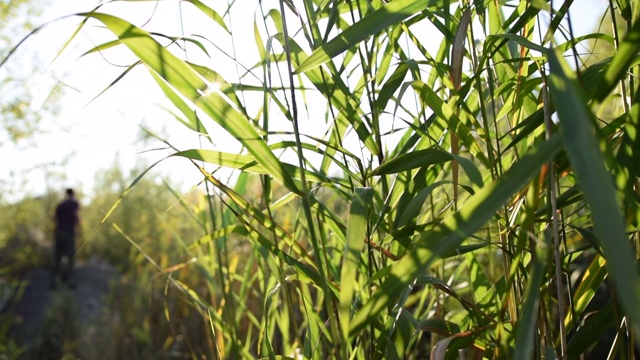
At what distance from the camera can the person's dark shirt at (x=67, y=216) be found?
26.6 ft

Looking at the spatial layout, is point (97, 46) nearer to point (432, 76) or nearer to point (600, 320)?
point (432, 76)

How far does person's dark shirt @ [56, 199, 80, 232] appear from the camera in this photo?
8.11m

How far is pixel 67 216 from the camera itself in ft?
26.8

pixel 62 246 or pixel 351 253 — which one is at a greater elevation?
pixel 62 246

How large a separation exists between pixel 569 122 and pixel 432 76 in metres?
0.55

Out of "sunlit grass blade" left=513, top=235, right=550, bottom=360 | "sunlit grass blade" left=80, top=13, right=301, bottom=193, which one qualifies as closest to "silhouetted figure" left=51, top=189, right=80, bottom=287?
"sunlit grass blade" left=80, top=13, right=301, bottom=193

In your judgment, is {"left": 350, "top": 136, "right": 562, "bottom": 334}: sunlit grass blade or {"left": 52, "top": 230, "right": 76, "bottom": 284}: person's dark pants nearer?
{"left": 350, "top": 136, "right": 562, "bottom": 334}: sunlit grass blade

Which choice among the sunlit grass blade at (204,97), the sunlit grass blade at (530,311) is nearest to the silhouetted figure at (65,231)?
the sunlit grass blade at (204,97)

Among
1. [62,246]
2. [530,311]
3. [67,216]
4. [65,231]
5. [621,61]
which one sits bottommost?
[530,311]

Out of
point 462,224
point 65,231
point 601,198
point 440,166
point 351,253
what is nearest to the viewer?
point 601,198

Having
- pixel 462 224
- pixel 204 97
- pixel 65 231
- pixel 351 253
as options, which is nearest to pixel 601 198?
pixel 462 224

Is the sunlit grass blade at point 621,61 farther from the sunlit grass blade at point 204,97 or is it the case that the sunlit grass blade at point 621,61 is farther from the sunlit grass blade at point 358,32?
the sunlit grass blade at point 204,97

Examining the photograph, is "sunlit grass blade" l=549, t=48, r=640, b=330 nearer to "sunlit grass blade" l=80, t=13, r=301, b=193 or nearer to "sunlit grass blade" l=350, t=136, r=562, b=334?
"sunlit grass blade" l=350, t=136, r=562, b=334

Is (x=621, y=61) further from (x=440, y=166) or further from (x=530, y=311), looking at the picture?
(x=440, y=166)
